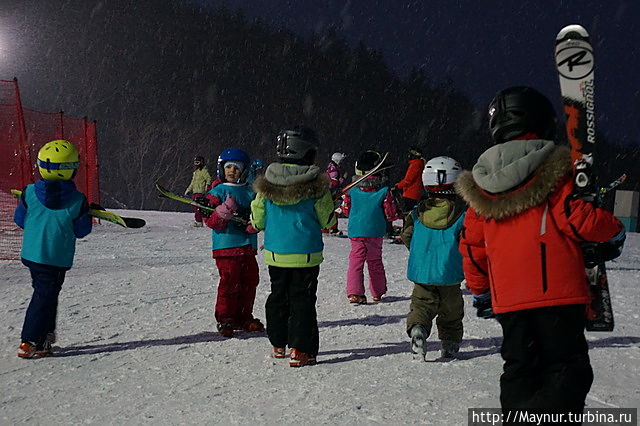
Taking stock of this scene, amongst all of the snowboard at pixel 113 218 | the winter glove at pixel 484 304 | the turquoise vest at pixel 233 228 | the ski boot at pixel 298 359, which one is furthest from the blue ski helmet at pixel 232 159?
the winter glove at pixel 484 304

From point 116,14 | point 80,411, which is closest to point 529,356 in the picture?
point 80,411

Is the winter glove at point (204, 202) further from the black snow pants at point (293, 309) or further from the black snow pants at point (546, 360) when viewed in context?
the black snow pants at point (546, 360)

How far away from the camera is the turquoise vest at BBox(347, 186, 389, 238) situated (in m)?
7.97

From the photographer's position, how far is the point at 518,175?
3139 mm

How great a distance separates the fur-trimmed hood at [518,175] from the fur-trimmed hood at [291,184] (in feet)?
6.62

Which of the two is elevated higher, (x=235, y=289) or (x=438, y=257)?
(x=438, y=257)

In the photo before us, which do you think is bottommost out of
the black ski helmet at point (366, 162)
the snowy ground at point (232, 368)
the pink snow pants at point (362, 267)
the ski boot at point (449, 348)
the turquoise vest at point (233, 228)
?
the snowy ground at point (232, 368)

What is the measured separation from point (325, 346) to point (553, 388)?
2.89m

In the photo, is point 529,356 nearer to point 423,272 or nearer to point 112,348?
point 423,272

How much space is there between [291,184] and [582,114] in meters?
2.49

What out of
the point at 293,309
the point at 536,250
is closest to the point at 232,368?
the point at 293,309

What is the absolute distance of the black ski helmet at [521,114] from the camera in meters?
3.31

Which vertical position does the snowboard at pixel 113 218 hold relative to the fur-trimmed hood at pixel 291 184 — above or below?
below

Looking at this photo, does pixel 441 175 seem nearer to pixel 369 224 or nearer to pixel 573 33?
pixel 573 33
